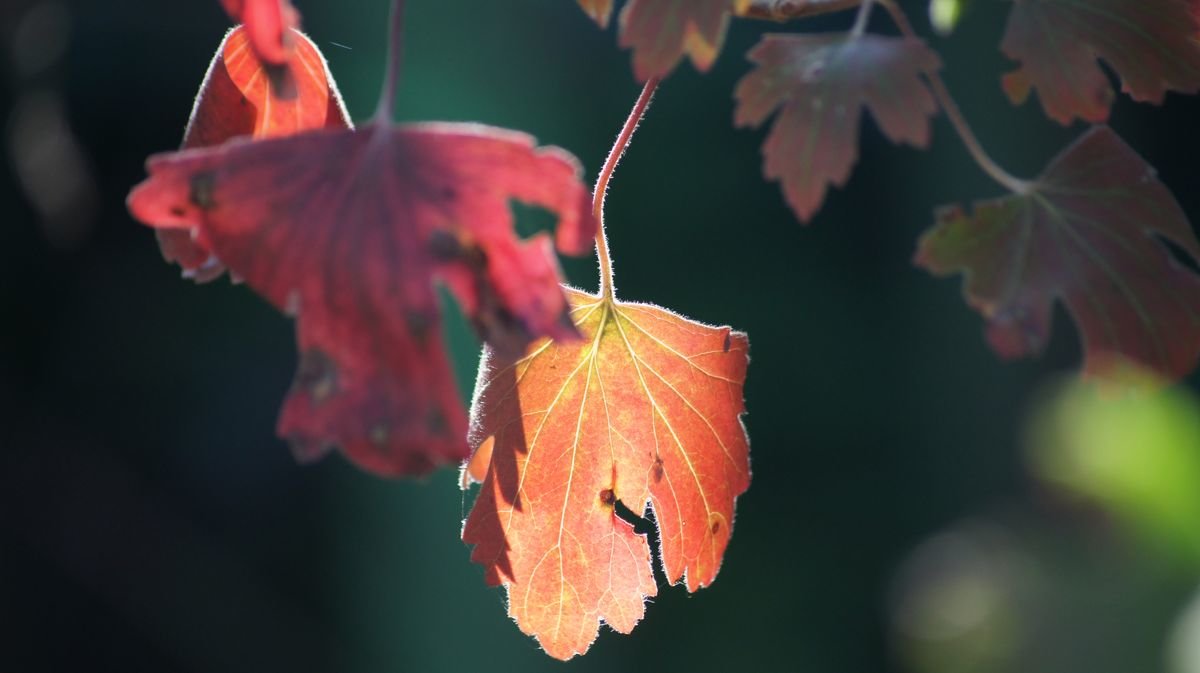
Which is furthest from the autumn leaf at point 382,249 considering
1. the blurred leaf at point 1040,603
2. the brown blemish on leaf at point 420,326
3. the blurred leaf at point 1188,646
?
the blurred leaf at point 1040,603

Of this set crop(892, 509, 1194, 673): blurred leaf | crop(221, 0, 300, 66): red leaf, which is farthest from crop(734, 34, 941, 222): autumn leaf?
crop(892, 509, 1194, 673): blurred leaf

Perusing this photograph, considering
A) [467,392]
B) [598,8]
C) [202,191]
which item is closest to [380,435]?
[202,191]

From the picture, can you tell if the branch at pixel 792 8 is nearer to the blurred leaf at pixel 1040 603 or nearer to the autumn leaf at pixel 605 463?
the autumn leaf at pixel 605 463

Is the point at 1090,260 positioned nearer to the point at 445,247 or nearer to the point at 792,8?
the point at 792,8

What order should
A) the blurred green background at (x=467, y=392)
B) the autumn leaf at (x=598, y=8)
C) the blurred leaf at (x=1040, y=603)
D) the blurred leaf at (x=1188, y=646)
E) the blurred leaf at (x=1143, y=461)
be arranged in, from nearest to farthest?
the autumn leaf at (x=598, y=8)
the blurred leaf at (x=1188, y=646)
the blurred leaf at (x=1143, y=461)
the blurred leaf at (x=1040, y=603)
the blurred green background at (x=467, y=392)

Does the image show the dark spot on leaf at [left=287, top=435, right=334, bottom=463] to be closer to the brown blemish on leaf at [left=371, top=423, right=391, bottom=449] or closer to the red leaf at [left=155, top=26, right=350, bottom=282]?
the brown blemish on leaf at [left=371, top=423, right=391, bottom=449]

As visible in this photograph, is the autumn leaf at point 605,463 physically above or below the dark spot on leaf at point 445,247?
below

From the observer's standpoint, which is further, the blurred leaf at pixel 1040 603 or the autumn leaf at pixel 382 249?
the blurred leaf at pixel 1040 603
